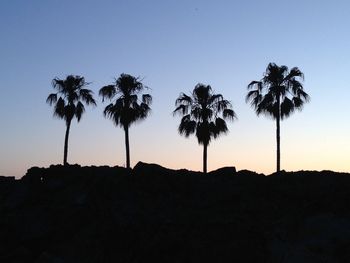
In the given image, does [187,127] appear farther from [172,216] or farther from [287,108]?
[172,216]

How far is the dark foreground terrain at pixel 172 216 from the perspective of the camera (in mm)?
17172

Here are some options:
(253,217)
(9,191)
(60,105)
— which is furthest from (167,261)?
(60,105)

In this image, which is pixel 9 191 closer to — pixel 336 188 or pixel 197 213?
pixel 197 213

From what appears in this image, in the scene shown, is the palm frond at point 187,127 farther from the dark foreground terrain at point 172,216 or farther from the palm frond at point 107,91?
the dark foreground terrain at point 172,216

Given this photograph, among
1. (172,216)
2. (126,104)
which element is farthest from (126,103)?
(172,216)

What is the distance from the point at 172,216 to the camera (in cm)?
1922

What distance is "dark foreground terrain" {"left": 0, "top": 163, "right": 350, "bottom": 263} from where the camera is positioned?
1717 cm

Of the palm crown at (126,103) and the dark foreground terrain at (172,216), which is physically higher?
the palm crown at (126,103)

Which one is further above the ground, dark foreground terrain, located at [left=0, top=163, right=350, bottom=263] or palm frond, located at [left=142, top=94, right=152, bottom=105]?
palm frond, located at [left=142, top=94, right=152, bottom=105]

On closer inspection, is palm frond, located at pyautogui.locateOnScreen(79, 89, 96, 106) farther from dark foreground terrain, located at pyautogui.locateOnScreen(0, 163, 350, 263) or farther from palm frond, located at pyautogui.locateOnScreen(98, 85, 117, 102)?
dark foreground terrain, located at pyautogui.locateOnScreen(0, 163, 350, 263)

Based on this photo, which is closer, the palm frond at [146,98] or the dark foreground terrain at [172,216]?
the dark foreground terrain at [172,216]

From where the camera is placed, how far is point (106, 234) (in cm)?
1866

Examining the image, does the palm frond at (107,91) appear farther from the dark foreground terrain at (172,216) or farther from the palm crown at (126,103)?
the dark foreground terrain at (172,216)

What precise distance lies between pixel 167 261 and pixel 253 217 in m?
3.64
